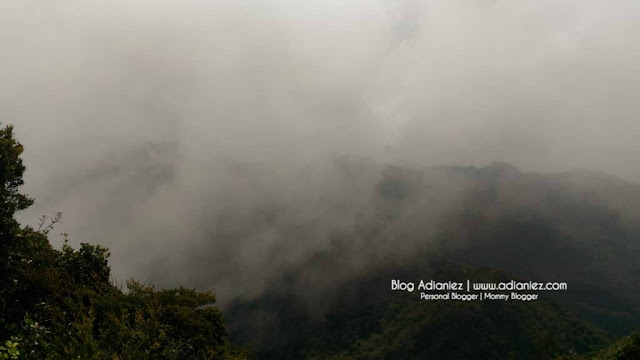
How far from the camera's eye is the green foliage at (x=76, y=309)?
77.9 ft

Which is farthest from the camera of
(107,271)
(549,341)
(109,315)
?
(549,341)

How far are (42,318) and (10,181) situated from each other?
35.8 ft

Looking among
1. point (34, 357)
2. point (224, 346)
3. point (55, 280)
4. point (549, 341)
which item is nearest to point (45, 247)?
point (55, 280)

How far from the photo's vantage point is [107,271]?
1421 inches

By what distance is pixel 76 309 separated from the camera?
26.7 m

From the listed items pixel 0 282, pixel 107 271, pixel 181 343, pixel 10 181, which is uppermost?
pixel 10 181

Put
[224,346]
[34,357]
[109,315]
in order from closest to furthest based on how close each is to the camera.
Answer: [34,357]
[109,315]
[224,346]

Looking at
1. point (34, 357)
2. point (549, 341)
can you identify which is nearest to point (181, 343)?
point (34, 357)

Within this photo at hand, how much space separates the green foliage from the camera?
23.8 meters

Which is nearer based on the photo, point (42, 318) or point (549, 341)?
point (42, 318)

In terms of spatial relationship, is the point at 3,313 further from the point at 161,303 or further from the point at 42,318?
the point at 161,303

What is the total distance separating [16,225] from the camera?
2855 centimetres

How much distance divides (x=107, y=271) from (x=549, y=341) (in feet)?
615

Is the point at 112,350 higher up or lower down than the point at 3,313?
lower down
